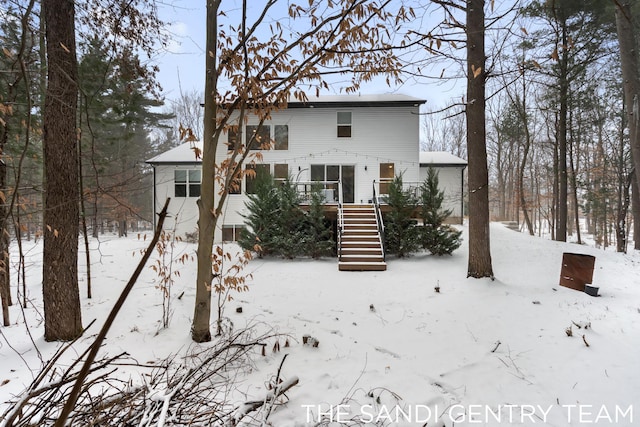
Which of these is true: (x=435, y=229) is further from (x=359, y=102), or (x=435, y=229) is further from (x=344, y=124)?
(x=359, y=102)

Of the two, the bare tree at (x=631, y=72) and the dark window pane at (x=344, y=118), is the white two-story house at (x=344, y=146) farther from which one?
the bare tree at (x=631, y=72)

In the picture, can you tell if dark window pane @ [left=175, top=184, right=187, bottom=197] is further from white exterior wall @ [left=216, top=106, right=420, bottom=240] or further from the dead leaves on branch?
the dead leaves on branch

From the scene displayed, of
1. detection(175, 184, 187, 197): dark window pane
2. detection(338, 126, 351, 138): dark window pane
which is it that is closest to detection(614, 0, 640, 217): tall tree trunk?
detection(338, 126, 351, 138): dark window pane

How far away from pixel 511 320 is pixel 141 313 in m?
6.05

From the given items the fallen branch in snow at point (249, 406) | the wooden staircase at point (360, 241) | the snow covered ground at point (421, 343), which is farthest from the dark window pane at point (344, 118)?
the fallen branch in snow at point (249, 406)

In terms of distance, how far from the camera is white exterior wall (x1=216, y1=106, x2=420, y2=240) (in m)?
14.4

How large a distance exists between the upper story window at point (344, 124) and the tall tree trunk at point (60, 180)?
11304mm

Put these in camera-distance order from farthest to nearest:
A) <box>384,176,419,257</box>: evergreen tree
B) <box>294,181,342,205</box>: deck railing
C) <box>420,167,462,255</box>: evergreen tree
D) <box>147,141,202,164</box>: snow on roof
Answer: <box>147,141,202,164</box>: snow on roof
<box>294,181,342,205</box>: deck railing
<box>384,176,419,257</box>: evergreen tree
<box>420,167,462,255</box>: evergreen tree

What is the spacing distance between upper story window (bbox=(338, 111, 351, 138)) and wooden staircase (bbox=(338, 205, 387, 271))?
180 inches

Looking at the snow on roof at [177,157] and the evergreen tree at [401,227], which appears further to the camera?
the snow on roof at [177,157]

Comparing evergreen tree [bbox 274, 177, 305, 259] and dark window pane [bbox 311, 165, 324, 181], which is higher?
dark window pane [bbox 311, 165, 324, 181]

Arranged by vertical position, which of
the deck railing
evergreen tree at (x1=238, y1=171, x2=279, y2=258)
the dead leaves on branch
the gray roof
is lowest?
evergreen tree at (x1=238, y1=171, x2=279, y2=258)

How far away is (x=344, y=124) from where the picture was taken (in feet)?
48.1

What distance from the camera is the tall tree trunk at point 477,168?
6.54 m
